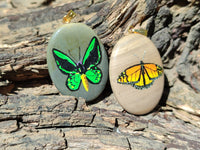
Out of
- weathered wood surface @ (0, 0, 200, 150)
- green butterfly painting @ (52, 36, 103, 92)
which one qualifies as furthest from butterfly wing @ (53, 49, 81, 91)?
weathered wood surface @ (0, 0, 200, 150)

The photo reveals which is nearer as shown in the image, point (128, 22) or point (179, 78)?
point (128, 22)

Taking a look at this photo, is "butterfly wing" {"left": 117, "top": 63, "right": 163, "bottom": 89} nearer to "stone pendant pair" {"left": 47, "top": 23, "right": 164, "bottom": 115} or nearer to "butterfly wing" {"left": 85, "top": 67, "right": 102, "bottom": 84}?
"stone pendant pair" {"left": 47, "top": 23, "right": 164, "bottom": 115}

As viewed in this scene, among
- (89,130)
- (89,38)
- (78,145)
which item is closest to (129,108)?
(89,130)

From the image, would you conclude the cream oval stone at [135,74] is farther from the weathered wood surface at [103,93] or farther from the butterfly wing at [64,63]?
the butterfly wing at [64,63]

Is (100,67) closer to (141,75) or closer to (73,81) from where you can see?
(73,81)

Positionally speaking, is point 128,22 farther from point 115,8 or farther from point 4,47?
point 4,47

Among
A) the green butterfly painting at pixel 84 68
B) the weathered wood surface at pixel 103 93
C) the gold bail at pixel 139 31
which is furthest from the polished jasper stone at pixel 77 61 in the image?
the gold bail at pixel 139 31
